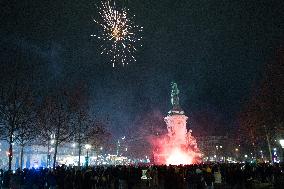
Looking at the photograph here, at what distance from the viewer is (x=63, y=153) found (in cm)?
13050

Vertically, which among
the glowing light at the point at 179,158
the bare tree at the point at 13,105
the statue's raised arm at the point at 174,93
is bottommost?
the glowing light at the point at 179,158

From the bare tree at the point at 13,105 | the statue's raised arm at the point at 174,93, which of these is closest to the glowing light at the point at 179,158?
the statue's raised arm at the point at 174,93

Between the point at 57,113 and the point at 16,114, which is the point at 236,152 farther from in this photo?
the point at 16,114

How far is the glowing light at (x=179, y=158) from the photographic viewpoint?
2992 inches

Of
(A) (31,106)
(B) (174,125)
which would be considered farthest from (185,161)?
(A) (31,106)

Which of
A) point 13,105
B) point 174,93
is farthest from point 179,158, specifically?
point 13,105

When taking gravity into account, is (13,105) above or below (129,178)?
above

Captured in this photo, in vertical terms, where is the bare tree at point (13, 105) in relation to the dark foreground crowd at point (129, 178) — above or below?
above

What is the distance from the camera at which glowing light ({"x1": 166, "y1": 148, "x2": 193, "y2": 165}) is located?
7600 centimetres

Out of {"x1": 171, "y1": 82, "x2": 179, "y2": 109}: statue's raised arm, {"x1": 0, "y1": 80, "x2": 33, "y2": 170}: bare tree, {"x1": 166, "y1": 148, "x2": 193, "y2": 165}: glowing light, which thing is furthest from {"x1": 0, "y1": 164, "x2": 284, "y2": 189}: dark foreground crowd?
{"x1": 171, "y1": 82, "x2": 179, "y2": 109}: statue's raised arm

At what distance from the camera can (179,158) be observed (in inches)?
2995

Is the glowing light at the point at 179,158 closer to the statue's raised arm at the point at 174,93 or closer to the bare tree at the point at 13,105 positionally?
the statue's raised arm at the point at 174,93

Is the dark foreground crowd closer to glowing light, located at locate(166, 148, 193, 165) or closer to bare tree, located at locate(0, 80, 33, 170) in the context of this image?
bare tree, located at locate(0, 80, 33, 170)

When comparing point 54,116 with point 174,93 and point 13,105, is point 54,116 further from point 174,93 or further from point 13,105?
point 174,93
